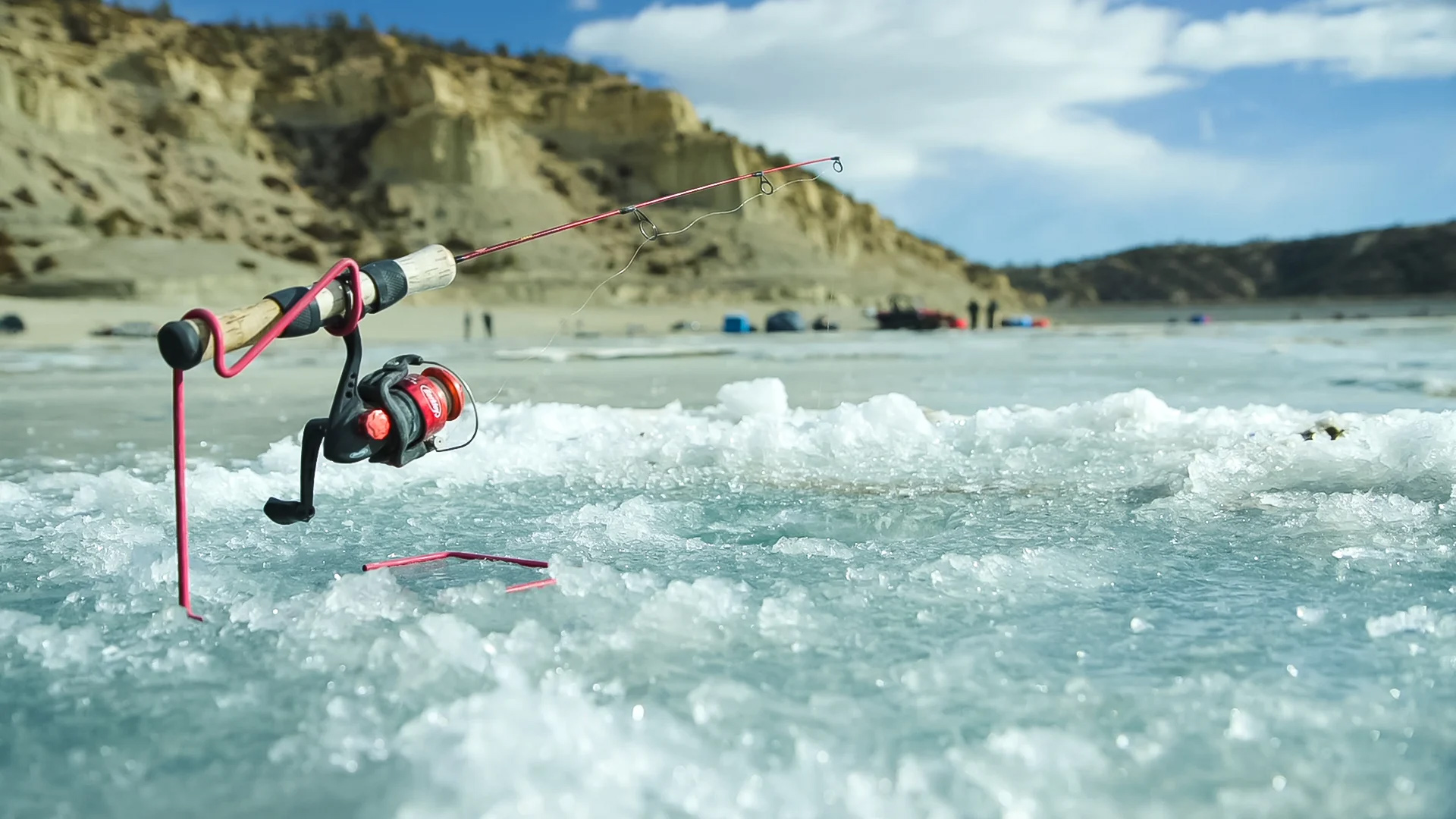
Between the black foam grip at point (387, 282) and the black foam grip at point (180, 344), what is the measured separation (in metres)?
0.68

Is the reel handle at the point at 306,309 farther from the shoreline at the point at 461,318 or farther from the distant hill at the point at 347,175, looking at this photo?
the distant hill at the point at 347,175

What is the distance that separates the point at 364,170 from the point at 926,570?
6678 centimetres

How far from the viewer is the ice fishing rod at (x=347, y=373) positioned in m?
3.40

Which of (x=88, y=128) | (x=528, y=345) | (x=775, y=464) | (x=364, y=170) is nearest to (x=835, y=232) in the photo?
(x=364, y=170)

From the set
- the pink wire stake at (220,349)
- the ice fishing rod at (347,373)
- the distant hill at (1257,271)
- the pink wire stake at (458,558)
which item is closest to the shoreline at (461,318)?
the pink wire stake at (458,558)

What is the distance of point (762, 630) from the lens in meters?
3.55

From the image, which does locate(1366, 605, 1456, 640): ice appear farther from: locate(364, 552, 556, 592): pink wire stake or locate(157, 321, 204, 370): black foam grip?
locate(157, 321, 204, 370): black foam grip

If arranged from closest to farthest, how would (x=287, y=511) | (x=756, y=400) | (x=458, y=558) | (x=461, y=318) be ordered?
(x=287, y=511) < (x=458, y=558) < (x=756, y=400) < (x=461, y=318)

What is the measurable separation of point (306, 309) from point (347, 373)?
36cm

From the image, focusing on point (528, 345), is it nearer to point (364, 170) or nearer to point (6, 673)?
point (6, 673)

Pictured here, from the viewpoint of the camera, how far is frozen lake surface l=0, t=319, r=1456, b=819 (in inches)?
102

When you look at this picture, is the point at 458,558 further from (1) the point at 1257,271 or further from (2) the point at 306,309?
(1) the point at 1257,271

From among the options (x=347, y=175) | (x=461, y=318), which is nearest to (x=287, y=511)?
(x=461, y=318)

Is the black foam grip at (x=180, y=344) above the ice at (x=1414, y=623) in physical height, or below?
above
